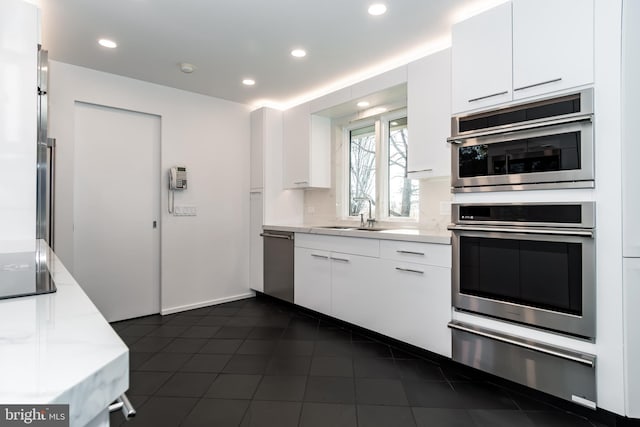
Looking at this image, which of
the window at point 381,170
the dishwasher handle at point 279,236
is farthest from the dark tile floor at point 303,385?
the window at point 381,170

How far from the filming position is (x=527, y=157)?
1924 mm

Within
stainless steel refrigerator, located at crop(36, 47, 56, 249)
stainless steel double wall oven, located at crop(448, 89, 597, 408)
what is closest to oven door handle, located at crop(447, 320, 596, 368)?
stainless steel double wall oven, located at crop(448, 89, 597, 408)

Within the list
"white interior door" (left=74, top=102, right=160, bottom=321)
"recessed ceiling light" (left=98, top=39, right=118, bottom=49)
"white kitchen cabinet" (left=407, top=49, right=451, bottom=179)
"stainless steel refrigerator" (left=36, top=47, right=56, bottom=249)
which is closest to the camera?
"stainless steel refrigerator" (left=36, top=47, right=56, bottom=249)

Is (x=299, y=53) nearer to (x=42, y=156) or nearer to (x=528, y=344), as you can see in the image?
(x=42, y=156)

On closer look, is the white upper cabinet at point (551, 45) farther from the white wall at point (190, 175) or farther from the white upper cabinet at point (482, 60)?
the white wall at point (190, 175)

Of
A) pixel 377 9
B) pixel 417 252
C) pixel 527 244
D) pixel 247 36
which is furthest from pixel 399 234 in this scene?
pixel 247 36

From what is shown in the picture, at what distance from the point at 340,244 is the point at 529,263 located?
152 cm

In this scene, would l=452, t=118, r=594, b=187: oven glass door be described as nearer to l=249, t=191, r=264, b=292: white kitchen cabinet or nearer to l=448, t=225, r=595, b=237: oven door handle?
l=448, t=225, r=595, b=237: oven door handle

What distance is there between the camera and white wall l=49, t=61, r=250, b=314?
301 cm

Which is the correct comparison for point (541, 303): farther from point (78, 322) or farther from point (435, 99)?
point (78, 322)

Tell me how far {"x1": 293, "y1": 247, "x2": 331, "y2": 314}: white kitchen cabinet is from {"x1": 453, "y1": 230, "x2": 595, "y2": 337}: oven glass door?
1286mm

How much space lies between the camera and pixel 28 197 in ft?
5.95

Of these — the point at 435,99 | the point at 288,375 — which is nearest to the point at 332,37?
the point at 435,99

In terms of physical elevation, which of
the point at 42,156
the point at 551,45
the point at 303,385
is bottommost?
the point at 303,385
